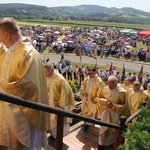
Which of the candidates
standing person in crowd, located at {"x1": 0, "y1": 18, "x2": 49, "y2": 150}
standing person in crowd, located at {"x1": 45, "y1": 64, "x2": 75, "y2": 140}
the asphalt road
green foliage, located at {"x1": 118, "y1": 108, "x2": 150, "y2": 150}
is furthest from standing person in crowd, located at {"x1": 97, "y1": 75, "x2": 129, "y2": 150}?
the asphalt road

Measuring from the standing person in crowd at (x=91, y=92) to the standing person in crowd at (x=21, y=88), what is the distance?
13.4 feet

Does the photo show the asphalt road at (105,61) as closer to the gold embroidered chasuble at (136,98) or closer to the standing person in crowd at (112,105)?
the gold embroidered chasuble at (136,98)

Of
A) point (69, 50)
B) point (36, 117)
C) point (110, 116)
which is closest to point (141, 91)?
point (110, 116)

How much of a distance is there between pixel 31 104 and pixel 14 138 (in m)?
1.74

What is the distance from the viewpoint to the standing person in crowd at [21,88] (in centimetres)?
329

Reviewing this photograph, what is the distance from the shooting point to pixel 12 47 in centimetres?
361

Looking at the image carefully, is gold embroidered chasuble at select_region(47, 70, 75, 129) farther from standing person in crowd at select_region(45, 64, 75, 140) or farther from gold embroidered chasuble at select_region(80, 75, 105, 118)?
gold embroidered chasuble at select_region(80, 75, 105, 118)

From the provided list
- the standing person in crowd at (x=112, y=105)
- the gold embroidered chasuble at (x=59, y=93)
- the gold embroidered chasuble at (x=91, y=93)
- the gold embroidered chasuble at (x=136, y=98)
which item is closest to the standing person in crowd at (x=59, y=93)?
the gold embroidered chasuble at (x=59, y=93)

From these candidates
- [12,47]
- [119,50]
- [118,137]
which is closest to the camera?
[12,47]

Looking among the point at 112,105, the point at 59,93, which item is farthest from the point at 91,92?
the point at 112,105

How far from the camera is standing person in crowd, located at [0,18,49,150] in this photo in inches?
130

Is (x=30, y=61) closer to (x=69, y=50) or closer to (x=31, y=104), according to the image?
(x=31, y=104)

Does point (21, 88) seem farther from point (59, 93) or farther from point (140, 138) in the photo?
point (59, 93)

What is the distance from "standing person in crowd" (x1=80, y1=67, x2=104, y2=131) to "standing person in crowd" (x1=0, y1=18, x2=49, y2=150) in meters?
4.09
